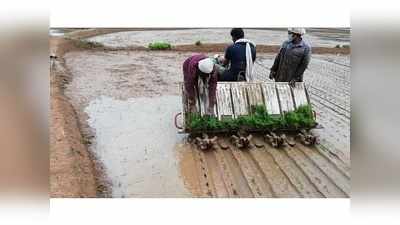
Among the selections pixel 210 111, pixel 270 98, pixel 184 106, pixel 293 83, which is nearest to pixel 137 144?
pixel 184 106

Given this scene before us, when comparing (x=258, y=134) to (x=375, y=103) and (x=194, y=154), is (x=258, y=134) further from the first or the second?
(x=375, y=103)

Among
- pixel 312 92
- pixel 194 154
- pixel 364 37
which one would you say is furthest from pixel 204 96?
pixel 364 37

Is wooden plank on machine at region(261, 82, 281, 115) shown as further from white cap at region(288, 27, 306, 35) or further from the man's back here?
white cap at region(288, 27, 306, 35)

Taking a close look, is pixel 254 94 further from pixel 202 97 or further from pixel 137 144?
Result: pixel 137 144

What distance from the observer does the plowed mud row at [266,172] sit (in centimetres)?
267

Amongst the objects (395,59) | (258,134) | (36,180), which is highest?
(395,59)

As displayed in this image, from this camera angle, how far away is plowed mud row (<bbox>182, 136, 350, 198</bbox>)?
2674 millimetres

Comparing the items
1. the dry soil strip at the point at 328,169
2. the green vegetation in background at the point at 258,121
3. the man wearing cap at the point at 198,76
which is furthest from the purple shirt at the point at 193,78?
the dry soil strip at the point at 328,169

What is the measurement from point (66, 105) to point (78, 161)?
0.31 meters

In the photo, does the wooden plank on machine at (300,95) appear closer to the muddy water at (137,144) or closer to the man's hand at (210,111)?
the man's hand at (210,111)

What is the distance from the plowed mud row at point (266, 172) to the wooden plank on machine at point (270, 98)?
0.19m

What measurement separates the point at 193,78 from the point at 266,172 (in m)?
0.62

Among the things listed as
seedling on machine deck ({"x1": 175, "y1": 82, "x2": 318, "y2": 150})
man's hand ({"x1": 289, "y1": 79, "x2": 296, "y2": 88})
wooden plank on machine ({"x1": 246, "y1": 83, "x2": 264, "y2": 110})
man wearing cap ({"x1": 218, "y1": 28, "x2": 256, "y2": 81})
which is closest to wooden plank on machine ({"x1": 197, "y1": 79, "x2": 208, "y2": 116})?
seedling on machine deck ({"x1": 175, "y1": 82, "x2": 318, "y2": 150})

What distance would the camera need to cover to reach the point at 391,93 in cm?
256
